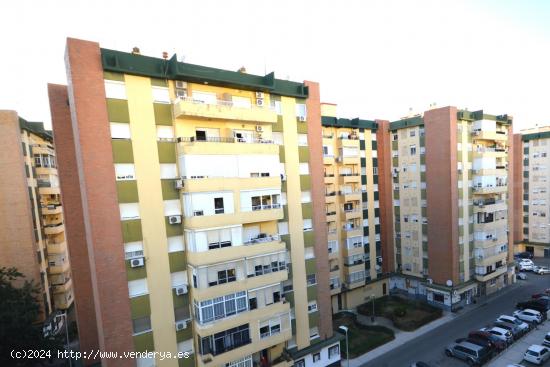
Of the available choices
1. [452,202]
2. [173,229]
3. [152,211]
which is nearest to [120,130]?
[152,211]

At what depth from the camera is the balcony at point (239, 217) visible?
17.2 meters

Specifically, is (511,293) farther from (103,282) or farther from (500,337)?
(103,282)

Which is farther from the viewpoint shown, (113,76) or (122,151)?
(122,151)

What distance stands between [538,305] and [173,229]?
1731 inches

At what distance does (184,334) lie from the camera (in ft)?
59.6

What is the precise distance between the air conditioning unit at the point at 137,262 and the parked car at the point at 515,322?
38.0 m

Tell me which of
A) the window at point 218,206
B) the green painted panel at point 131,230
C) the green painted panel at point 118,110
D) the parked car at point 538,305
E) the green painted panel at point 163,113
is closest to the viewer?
the green painted panel at point 118,110

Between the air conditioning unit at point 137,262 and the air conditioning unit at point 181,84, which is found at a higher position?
the air conditioning unit at point 181,84

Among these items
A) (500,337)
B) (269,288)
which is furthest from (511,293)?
(269,288)

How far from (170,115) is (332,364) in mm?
24289

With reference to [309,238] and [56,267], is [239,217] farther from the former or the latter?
[56,267]

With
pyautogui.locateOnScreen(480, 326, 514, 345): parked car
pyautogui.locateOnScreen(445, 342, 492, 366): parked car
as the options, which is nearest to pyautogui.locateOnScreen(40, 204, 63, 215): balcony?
pyautogui.locateOnScreen(445, 342, 492, 366): parked car

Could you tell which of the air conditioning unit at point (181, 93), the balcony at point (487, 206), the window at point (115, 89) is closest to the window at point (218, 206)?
the air conditioning unit at point (181, 93)

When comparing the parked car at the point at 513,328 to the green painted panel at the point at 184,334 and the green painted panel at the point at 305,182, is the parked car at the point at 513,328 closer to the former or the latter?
the green painted panel at the point at 305,182
